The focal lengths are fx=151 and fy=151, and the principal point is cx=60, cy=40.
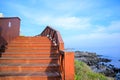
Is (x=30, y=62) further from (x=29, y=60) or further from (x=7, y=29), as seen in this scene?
(x=7, y=29)

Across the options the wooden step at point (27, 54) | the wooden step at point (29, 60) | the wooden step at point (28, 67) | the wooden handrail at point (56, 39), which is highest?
the wooden handrail at point (56, 39)

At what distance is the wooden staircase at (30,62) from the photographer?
532 centimetres

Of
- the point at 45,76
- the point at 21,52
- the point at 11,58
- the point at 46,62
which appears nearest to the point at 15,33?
the point at 21,52

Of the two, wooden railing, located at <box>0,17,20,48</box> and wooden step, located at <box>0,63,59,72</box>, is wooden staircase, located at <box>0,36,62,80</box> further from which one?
wooden railing, located at <box>0,17,20,48</box>

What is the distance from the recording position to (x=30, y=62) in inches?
257

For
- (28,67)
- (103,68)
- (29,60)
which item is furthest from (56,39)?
(103,68)

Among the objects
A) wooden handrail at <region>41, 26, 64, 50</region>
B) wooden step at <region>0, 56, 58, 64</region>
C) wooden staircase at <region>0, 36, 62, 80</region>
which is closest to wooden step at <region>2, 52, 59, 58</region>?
wooden staircase at <region>0, 36, 62, 80</region>

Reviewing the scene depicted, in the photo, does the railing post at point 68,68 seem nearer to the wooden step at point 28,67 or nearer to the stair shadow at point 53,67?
the stair shadow at point 53,67

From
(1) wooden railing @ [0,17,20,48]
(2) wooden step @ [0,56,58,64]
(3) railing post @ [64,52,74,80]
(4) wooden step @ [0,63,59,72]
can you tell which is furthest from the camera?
(1) wooden railing @ [0,17,20,48]

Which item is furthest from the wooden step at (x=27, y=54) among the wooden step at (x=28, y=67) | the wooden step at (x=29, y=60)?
the wooden step at (x=28, y=67)

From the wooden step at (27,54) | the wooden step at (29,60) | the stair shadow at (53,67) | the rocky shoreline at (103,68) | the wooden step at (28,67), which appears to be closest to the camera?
the stair shadow at (53,67)

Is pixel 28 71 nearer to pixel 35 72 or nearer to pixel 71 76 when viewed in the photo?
pixel 35 72

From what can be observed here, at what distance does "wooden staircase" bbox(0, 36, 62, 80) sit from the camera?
532 cm

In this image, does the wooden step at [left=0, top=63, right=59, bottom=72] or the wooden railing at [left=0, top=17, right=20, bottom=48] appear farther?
the wooden railing at [left=0, top=17, right=20, bottom=48]
